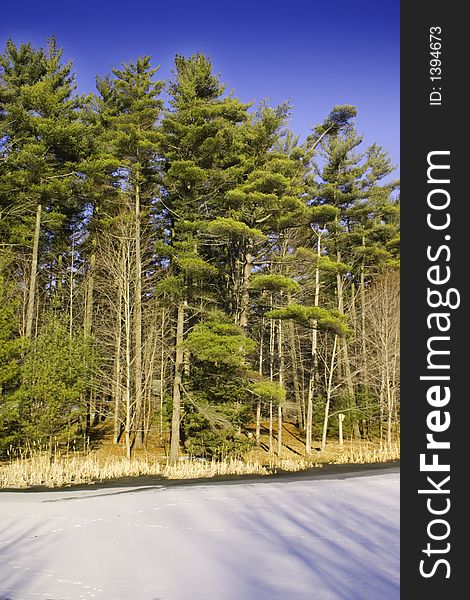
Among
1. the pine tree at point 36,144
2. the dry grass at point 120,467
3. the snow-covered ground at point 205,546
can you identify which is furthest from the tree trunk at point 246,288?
the snow-covered ground at point 205,546

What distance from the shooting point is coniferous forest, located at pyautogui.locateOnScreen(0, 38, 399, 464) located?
49.8 feet

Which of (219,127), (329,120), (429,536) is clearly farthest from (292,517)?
(329,120)

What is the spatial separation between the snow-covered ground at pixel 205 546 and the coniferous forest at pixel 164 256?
5.87 metres

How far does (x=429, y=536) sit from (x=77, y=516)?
555cm

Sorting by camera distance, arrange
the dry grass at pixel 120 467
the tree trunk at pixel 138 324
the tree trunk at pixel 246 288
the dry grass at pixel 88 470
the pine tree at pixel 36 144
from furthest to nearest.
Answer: the pine tree at pixel 36 144, the tree trunk at pixel 246 288, the tree trunk at pixel 138 324, the dry grass at pixel 120 467, the dry grass at pixel 88 470

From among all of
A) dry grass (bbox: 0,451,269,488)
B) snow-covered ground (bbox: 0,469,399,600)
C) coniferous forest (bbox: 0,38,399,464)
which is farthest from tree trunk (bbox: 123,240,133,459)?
snow-covered ground (bbox: 0,469,399,600)

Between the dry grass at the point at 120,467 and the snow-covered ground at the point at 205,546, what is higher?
the snow-covered ground at the point at 205,546

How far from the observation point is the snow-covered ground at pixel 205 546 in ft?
14.6

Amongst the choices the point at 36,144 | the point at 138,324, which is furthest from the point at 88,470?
the point at 36,144

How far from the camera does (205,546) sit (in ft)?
19.0

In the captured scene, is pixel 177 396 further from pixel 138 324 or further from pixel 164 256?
pixel 164 256

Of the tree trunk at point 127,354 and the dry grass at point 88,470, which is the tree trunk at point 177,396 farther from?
the tree trunk at point 127,354

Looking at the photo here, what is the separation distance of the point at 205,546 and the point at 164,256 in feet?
47.1

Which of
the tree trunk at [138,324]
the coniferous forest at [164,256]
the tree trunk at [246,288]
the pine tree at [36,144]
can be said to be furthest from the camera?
the pine tree at [36,144]
